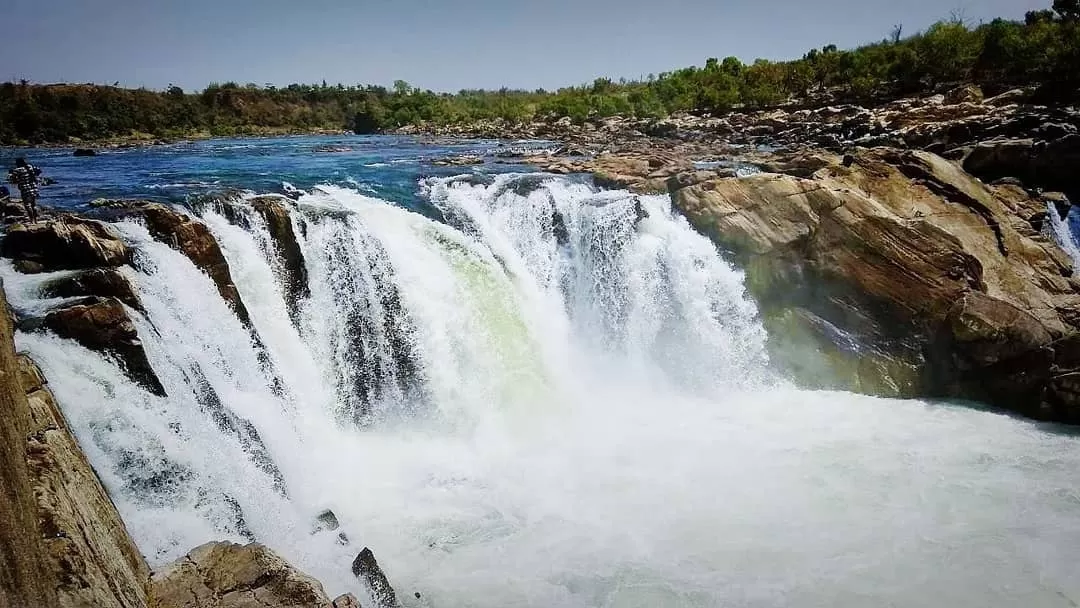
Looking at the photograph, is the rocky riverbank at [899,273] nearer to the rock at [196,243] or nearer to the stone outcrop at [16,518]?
the rock at [196,243]

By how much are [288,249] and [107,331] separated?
360cm

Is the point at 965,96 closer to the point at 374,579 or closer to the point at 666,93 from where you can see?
the point at 666,93

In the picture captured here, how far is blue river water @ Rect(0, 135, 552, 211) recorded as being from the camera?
40.7ft

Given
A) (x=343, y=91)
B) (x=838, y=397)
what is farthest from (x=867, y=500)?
(x=343, y=91)

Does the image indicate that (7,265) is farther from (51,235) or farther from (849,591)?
(849,591)

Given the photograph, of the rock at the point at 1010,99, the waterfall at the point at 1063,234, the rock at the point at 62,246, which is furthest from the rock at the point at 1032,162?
the rock at the point at 62,246

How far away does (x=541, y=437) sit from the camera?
9.67 meters

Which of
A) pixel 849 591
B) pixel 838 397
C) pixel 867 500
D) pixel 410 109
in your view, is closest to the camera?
pixel 849 591

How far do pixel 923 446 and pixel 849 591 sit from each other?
149 inches

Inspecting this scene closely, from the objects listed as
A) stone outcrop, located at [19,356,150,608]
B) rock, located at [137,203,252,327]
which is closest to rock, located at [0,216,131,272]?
rock, located at [137,203,252,327]

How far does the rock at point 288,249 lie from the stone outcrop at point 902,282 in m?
6.92

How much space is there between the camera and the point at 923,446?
9.27 metres

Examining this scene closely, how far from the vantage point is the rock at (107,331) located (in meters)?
6.38

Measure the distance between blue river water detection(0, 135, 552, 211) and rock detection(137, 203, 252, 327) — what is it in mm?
1538
